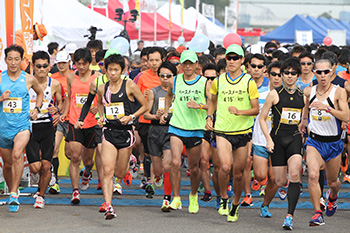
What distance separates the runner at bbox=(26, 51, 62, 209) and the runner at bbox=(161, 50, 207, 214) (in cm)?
180

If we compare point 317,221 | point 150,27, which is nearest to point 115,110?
point 317,221

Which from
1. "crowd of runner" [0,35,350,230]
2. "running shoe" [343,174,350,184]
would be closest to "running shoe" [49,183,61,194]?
"crowd of runner" [0,35,350,230]

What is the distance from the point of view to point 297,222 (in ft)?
28.9

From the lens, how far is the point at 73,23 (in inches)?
977

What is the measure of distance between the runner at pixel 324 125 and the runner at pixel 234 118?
0.75m

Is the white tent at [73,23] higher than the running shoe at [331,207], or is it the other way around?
the white tent at [73,23]

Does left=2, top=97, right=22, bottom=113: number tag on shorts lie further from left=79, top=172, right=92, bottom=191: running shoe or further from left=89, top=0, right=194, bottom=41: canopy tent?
left=89, top=0, right=194, bottom=41: canopy tent

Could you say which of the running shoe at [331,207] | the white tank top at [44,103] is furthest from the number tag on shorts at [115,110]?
the running shoe at [331,207]

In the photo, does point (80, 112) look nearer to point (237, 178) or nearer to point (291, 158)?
point (237, 178)

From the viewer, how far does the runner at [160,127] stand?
10039 millimetres

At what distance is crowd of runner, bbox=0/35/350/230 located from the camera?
8.60 metres

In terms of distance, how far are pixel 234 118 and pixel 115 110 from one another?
1.52 meters

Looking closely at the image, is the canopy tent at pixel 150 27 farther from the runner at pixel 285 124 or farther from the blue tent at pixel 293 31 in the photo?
the runner at pixel 285 124

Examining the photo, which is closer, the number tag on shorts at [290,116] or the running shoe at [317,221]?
the running shoe at [317,221]
